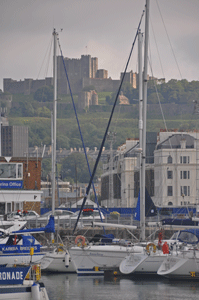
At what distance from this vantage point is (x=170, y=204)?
90438mm

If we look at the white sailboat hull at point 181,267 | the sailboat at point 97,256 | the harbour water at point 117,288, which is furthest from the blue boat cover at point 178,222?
the white sailboat hull at point 181,267

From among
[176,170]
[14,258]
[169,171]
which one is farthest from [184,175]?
[14,258]

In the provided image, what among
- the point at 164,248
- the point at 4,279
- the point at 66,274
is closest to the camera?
the point at 4,279

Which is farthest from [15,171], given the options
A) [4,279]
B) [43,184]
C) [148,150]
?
→ [43,184]

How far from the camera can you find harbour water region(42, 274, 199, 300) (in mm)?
27219

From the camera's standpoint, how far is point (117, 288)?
96.7 ft

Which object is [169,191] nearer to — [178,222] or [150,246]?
[178,222]

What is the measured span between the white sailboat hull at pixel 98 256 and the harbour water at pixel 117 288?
2.06ft

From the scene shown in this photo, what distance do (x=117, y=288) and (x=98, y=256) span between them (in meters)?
3.62

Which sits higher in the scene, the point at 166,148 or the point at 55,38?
the point at 55,38

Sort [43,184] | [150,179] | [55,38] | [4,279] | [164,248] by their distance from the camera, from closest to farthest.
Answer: [4,279] → [164,248] → [55,38] → [150,179] → [43,184]

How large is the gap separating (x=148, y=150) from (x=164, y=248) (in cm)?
6861

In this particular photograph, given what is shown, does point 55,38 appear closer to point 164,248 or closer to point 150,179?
Result: point 164,248

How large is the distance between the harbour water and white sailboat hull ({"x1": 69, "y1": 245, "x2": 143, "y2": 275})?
627 mm
